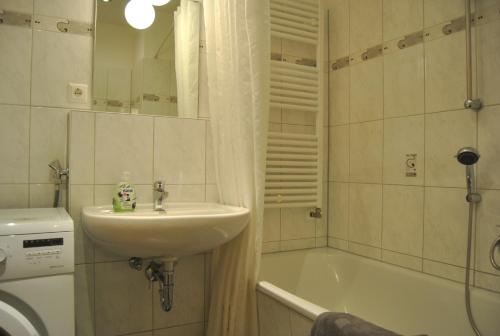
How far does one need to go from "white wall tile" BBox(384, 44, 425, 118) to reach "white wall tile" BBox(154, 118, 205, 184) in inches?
40.0

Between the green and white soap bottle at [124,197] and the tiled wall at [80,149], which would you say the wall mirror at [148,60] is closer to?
the tiled wall at [80,149]

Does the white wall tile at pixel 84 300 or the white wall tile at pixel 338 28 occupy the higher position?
the white wall tile at pixel 338 28

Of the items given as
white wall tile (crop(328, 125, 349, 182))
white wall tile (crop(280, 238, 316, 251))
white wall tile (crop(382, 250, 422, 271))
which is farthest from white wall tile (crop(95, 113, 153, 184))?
white wall tile (crop(382, 250, 422, 271))

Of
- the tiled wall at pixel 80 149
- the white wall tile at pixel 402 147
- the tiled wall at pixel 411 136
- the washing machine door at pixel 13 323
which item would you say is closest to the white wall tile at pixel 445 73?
the tiled wall at pixel 411 136

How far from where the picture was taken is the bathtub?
140 centimetres

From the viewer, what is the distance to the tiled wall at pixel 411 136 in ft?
4.90

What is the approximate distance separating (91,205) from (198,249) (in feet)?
1.70

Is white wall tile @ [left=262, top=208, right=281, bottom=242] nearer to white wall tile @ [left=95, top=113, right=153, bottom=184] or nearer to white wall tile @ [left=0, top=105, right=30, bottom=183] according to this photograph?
white wall tile @ [left=95, top=113, right=153, bottom=184]

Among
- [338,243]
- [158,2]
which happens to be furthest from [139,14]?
[338,243]

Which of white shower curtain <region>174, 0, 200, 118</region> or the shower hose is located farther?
white shower curtain <region>174, 0, 200, 118</region>

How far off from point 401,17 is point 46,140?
184 centimetres

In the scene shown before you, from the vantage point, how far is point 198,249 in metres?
1.35

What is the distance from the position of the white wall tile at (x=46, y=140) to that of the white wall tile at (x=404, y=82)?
5.28 feet

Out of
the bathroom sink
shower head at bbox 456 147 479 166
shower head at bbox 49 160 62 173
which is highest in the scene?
shower head at bbox 456 147 479 166
